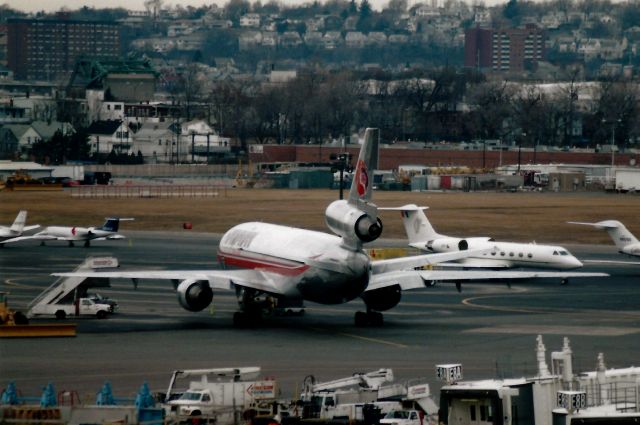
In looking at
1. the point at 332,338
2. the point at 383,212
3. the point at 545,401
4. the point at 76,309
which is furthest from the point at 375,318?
the point at 383,212

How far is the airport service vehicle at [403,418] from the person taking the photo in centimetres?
4177

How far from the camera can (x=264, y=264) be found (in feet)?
243

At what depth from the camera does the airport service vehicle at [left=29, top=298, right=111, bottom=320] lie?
247 ft

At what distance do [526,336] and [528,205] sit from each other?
9850cm

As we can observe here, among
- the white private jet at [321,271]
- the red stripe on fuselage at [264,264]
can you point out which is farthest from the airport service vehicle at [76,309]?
the red stripe on fuselage at [264,264]

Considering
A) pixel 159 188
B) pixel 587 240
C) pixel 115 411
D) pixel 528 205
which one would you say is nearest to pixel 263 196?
pixel 159 188

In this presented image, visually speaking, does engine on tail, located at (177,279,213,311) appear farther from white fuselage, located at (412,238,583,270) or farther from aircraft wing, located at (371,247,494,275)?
white fuselage, located at (412,238,583,270)

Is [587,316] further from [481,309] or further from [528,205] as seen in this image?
[528,205]

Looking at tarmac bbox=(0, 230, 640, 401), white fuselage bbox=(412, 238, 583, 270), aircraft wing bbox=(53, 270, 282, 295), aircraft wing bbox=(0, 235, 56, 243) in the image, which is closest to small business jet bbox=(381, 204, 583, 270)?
white fuselage bbox=(412, 238, 583, 270)

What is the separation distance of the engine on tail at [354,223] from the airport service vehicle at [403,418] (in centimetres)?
2086

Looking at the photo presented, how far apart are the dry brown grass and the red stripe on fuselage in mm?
49384

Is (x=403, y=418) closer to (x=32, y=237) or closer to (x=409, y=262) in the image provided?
(x=409, y=262)

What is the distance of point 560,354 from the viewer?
1559 inches

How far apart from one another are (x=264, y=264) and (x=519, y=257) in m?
28.1
